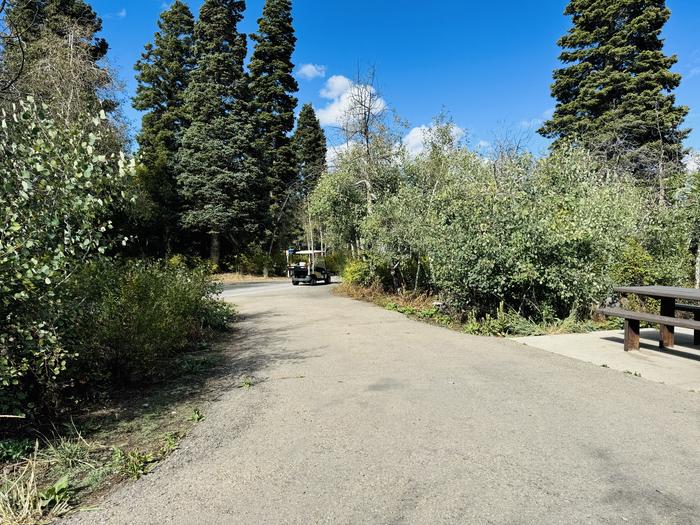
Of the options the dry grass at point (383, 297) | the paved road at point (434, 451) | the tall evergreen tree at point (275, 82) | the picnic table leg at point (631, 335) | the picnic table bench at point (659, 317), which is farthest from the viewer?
the tall evergreen tree at point (275, 82)

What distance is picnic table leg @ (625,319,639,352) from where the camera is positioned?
6.47m

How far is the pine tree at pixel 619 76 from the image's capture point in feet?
75.8

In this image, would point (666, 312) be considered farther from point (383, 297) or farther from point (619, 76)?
point (619, 76)

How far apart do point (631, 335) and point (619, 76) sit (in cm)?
2369

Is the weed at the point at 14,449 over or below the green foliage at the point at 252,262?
below

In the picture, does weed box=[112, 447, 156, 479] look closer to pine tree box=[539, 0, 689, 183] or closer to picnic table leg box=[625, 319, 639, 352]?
picnic table leg box=[625, 319, 639, 352]

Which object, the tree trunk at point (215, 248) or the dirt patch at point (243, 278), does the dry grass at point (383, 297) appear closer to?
the dirt patch at point (243, 278)

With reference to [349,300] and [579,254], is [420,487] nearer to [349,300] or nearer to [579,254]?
[579,254]

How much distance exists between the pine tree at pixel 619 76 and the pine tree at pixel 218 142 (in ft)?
64.1

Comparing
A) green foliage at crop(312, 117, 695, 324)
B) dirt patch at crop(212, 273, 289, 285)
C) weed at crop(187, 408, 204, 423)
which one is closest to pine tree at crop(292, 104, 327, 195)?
dirt patch at crop(212, 273, 289, 285)

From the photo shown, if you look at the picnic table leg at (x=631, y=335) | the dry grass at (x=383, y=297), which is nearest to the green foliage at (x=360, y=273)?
the dry grass at (x=383, y=297)

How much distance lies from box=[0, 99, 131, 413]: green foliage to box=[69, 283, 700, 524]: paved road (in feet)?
4.72

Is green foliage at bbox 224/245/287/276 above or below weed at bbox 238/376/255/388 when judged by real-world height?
above

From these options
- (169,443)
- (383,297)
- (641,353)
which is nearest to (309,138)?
(383,297)
